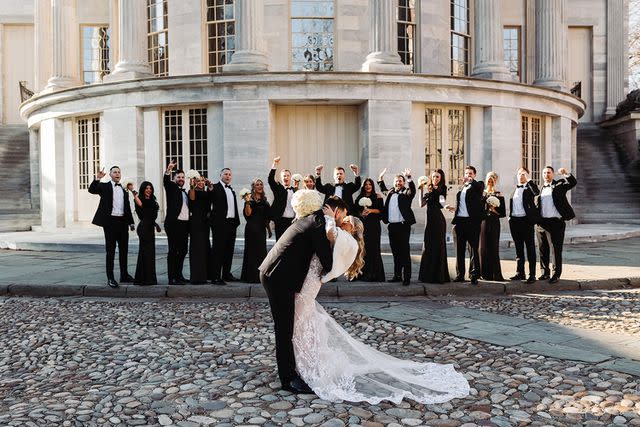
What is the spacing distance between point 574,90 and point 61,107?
66.3ft

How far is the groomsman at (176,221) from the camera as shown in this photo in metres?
10.7

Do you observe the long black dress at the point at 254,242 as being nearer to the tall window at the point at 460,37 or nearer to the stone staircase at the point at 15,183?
the tall window at the point at 460,37

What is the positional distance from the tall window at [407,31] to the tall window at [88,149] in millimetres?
9999

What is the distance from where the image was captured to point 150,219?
35.0ft

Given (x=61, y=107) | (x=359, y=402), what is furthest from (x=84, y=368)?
(x=61, y=107)

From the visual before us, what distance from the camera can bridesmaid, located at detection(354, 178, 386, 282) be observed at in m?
11.0

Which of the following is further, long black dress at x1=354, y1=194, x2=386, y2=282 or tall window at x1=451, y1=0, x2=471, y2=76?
tall window at x1=451, y1=0, x2=471, y2=76

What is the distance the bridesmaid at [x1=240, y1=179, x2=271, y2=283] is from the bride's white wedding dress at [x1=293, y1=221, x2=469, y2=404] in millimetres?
5532

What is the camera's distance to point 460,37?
21922 mm

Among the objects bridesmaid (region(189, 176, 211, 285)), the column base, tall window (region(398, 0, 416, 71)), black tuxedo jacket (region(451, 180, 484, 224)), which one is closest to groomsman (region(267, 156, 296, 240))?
bridesmaid (region(189, 176, 211, 285))

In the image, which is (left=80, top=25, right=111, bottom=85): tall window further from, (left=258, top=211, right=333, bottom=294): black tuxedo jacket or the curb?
(left=258, top=211, right=333, bottom=294): black tuxedo jacket

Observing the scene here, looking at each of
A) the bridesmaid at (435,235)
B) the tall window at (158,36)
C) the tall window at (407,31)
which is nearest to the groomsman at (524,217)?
the bridesmaid at (435,235)

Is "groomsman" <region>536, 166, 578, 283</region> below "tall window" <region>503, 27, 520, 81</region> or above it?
below

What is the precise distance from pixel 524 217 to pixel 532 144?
1154 cm
